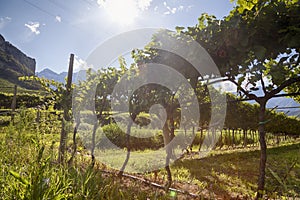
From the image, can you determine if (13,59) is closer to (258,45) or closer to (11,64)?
(11,64)

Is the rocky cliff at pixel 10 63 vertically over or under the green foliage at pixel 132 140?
over

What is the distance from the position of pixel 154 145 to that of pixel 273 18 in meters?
10.9

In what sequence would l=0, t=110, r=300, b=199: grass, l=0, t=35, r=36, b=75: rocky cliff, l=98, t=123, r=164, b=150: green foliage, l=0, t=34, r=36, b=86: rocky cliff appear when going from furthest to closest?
l=0, t=35, r=36, b=75: rocky cliff < l=0, t=34, r=36, b=86: rocky cliff < l=98, t=123, r=164, b=150: green foliage < l=0, t=110, r=300, b=199: grass

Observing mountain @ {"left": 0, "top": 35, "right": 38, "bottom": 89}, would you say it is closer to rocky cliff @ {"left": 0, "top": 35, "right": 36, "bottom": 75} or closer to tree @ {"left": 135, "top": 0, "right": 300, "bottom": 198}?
rocky cliff @ {"left": 0, "top": 35, "right": 36, "bottom": 75}

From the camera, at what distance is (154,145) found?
12.8m

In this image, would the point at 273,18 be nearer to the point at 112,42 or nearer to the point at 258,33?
the point at 258,33

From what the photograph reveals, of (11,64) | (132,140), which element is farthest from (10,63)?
(132,140)

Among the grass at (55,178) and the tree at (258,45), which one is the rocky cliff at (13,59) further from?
the tree at (258,45)

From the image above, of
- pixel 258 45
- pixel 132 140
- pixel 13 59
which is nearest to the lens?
pixel 258 45

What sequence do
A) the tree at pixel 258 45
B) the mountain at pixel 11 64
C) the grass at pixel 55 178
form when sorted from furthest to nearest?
the mountain at pixel 11 64 → the tree at pixel 258 45 → the grass at pixel 55 178

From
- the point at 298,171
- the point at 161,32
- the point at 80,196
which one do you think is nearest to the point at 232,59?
the point at 161,32

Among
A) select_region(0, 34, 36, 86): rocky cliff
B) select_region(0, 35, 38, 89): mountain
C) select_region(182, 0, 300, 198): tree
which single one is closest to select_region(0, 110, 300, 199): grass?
select_region(182, 0, 300, 198): tree

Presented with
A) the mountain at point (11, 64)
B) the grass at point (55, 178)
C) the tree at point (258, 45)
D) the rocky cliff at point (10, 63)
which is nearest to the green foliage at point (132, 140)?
the grass at point (55, 178)

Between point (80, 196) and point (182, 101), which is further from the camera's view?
point (182, 101)
